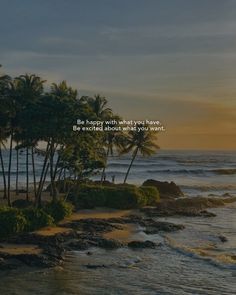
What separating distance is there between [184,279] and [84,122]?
18.3 meters

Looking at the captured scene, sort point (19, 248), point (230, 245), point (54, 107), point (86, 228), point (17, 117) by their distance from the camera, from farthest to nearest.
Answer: point (17, 117) → point (54, 107) → point (86, 228) → point (230, 245) → point (19, 248)

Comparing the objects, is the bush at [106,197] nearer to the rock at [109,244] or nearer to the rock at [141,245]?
the rock at [109,244]

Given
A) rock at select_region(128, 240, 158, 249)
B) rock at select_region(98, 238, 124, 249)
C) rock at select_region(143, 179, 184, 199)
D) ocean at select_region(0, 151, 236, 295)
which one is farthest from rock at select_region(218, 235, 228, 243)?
rock at select_region(143, 179, 184, 199)

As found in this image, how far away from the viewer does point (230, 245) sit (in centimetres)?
3039

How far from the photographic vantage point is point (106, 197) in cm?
4600

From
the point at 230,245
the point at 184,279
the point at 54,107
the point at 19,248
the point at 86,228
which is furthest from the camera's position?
the point at 54,107

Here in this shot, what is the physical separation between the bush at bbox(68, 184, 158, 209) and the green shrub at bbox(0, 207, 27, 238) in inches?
587

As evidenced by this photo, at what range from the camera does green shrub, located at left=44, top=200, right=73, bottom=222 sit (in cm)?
3478

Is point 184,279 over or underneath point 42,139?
underneath

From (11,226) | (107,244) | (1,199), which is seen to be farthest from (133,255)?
(1,199)

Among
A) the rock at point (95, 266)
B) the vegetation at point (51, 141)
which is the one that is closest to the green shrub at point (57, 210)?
the vegetation at point (51, 141)

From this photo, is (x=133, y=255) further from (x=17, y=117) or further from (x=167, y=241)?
(x=17, y=117)

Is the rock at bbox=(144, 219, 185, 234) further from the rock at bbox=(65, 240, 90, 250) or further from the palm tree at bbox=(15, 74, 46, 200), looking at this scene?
the palm tree at bbox=(15, 74, 46, 200)

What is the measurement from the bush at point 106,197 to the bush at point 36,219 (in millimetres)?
12048
